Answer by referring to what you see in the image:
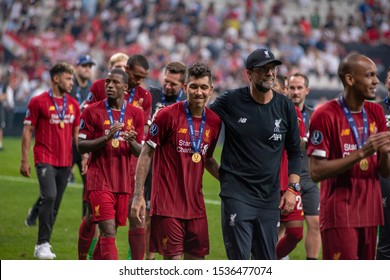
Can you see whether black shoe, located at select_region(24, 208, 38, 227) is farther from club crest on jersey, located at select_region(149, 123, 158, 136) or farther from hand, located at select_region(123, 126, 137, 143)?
club crest on jersey, located at select_region(149, 123, 158, 136)

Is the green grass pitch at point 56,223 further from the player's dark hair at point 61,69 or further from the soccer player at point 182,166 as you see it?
the soccer player at point 182,166

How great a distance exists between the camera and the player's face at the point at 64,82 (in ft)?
39.4

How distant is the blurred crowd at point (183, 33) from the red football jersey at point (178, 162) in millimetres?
23855

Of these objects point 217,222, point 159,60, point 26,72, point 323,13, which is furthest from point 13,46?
point 217,222

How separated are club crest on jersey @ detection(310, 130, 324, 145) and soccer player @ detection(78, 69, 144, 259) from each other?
2754mm

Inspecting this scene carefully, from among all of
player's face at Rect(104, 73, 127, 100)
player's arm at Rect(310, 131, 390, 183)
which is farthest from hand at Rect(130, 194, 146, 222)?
player's face at Rect(104, 73, 127, 100)

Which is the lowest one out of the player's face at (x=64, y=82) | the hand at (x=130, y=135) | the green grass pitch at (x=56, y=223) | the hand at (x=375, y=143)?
the green grass pitch at (x=56, y=223)

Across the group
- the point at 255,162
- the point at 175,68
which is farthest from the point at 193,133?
the point at 175,68

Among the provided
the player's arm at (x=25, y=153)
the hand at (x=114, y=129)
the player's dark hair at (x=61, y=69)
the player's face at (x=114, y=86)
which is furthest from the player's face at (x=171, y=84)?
the player's arm at (x=25, y=153)

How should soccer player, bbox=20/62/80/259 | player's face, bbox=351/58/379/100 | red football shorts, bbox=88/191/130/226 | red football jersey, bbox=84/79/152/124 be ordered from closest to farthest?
player's face, bbox=351/58/379/100 → red football shorts, bbox=88/191/130/226 → red football jersey, bbox=84/79/152/124 → soccer player, bbox=20/62/80/259

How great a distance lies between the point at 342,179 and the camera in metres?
7.17

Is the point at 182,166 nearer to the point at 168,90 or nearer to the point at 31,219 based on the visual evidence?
the point at 168,90

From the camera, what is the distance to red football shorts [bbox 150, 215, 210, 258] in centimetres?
828

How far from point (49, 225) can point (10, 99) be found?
57.5 ft
